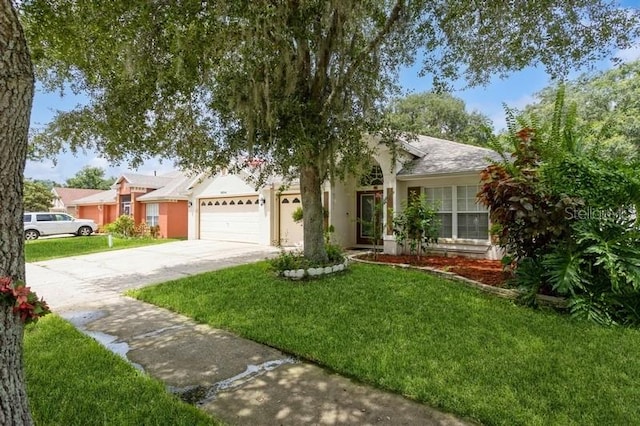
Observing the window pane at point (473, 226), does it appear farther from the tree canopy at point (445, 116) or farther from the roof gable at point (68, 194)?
the roof gable at point (68, 194)

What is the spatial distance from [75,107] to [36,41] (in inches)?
111

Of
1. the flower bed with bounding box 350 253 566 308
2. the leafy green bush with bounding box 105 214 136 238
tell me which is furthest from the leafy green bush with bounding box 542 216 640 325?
the leafy green bush with bounding box 105 214 136 238

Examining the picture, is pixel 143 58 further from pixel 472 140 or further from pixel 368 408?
pixel 472 140

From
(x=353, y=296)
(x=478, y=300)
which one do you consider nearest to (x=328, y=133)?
(x=353, y=296)

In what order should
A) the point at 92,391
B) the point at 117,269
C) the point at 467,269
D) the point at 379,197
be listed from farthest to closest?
1. the point at 379,197
2. the point at 117,269
3. the point at 467,269
4. the point at 92,391

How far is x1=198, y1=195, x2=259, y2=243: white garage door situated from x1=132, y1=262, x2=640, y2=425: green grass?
30.4 feet

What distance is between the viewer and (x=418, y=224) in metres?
9.99

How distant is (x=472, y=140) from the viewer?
98.5 ft

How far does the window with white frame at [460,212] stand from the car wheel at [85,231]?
22897mm

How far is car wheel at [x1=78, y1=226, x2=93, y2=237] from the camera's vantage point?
79.0 feet

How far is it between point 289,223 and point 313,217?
681 cm

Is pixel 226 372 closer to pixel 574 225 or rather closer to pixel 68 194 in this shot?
pixel 574 225

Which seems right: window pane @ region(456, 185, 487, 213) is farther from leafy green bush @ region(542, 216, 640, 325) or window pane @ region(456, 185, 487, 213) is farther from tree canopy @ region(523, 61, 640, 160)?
tree canopy @ region(523, 61, 640, 160)

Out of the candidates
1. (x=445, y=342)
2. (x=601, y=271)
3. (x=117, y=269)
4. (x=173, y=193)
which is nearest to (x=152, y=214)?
(x=173, y=193)
